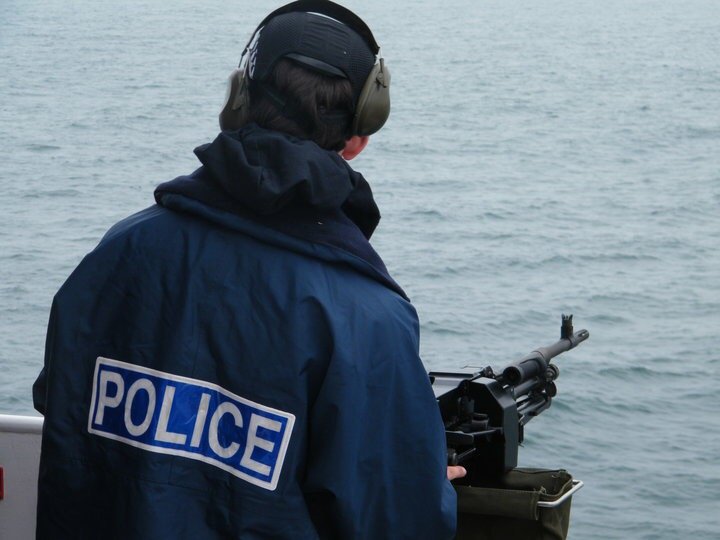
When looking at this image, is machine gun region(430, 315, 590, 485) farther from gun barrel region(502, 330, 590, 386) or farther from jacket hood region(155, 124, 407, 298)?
jacket hood region(155, 124, 407, 298)

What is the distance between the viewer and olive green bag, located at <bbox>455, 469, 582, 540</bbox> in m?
1.78

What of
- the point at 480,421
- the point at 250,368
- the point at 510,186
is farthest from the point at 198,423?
the point at 510,186

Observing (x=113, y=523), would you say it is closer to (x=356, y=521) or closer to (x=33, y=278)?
(x=356, y=521)

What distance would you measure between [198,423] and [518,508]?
2.42 feet

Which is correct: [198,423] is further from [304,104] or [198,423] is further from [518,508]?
[518,508]

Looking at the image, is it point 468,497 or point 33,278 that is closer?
point 468,497

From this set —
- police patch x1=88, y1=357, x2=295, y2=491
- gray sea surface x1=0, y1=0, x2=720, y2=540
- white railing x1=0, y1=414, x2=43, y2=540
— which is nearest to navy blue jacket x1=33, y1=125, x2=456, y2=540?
police patch x1=88, y1=357, x2=295, y2=491

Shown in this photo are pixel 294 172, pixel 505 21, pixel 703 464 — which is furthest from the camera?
pixel 505 21

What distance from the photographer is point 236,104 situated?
127 centimetres

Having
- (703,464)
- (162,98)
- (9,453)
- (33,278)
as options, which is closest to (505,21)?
(162,98)

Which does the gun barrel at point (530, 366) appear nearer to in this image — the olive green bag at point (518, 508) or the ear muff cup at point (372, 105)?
the olive green bag at point (518, 508)

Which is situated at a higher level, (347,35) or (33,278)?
(347,35)

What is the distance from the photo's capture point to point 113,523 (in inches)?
47.9

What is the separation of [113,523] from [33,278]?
14476 mm
